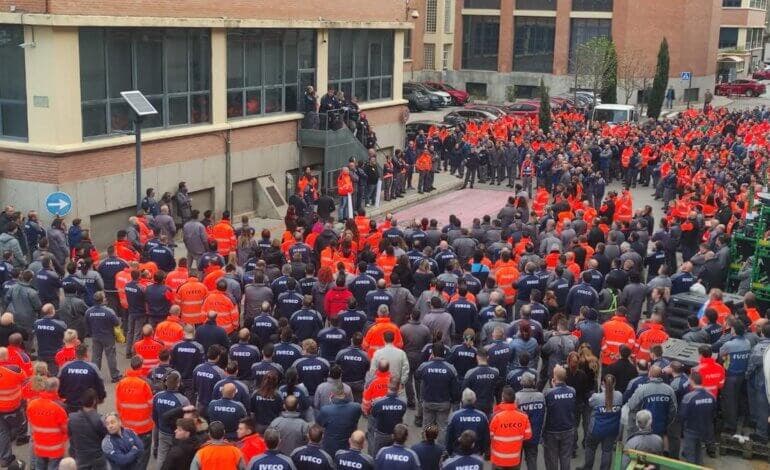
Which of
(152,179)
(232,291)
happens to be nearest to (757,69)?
(152,179)

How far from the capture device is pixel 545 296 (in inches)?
574

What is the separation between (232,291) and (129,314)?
1.67 meters

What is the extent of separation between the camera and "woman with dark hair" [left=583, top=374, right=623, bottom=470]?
1105cm

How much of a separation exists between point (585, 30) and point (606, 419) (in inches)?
2026

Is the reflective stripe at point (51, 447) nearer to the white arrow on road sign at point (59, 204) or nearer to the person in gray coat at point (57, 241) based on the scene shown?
the person in gray coat at point (57, 241)

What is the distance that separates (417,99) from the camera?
53250 mm

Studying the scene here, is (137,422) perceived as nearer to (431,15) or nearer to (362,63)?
(362,63)

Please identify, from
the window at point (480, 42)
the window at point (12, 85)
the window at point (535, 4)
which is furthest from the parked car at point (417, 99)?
the window at point (12, 85)

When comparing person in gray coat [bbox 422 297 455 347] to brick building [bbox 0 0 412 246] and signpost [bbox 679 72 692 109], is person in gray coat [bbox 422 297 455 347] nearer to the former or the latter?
brick building [bbox 0 0 412 246]

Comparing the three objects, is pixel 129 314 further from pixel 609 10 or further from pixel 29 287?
pixel 609 10

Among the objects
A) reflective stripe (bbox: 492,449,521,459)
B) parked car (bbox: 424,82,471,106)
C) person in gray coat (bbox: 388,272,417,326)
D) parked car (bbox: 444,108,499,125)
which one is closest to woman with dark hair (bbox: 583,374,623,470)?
reflective stripe (bbox: 492,449,521,459)

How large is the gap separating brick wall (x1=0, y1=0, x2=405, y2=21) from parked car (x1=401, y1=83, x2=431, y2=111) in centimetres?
2050

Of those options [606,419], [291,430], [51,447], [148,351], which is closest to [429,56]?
[148,351]

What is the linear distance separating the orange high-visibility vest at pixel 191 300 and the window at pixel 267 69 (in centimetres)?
1213
